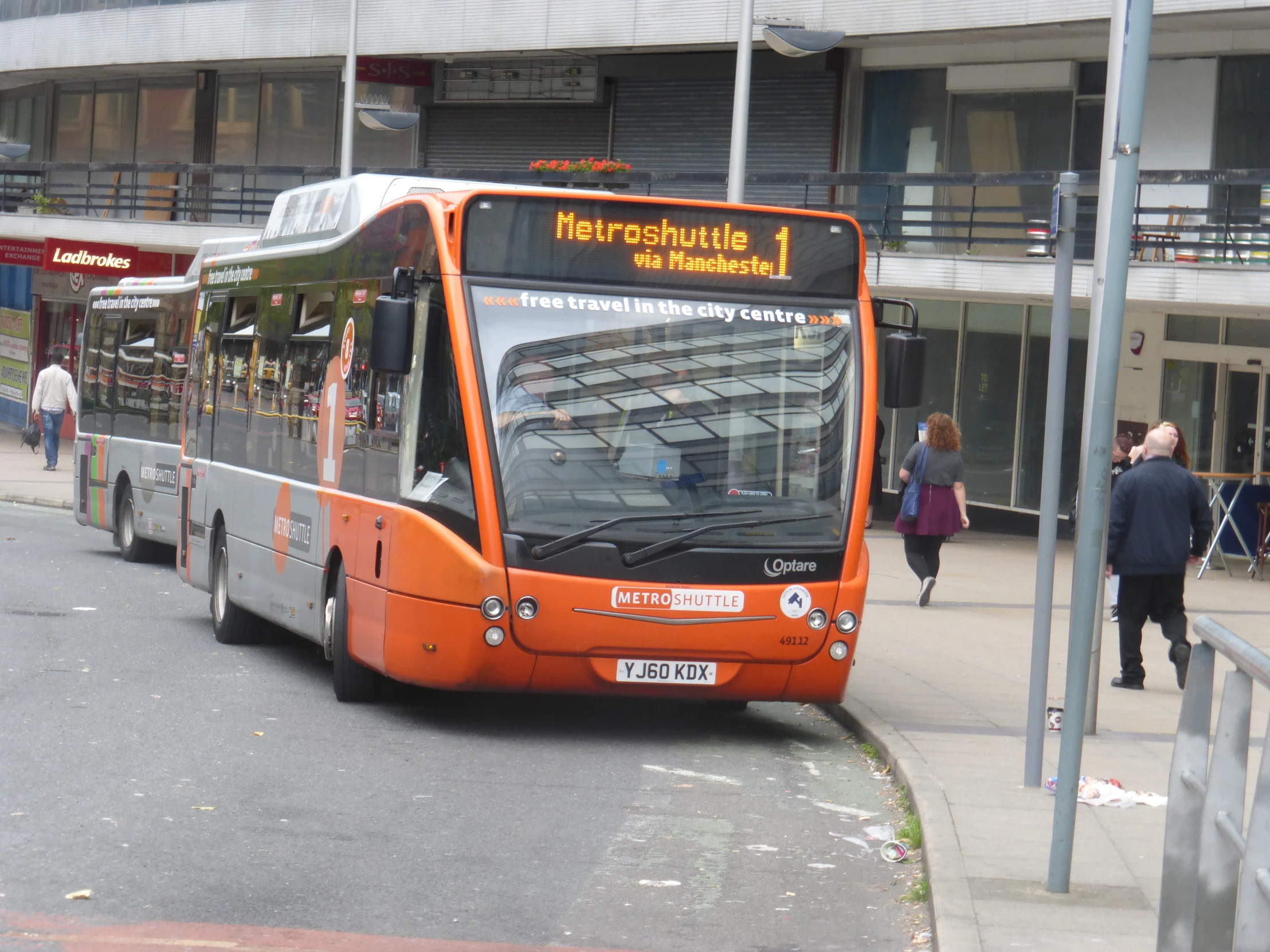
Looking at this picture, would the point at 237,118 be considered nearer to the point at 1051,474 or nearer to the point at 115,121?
the point at 115,121

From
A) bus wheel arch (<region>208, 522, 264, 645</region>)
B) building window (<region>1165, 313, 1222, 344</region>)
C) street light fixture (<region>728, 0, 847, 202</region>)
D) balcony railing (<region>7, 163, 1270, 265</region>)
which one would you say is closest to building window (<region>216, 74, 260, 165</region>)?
balcony railing (<region>7, 163, 1270, 265</region>)

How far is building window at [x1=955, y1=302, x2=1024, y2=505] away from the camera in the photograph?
85.5ft

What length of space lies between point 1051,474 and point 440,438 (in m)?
3.14

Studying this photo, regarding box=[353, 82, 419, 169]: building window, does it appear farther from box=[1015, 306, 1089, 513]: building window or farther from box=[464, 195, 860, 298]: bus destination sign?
box=[464, 195, 860, 298]: bus destination sign

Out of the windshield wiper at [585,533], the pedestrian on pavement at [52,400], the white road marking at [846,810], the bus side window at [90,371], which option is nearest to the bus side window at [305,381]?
the windshield wiper at [585,533]

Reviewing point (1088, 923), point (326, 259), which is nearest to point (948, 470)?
point (326, 259)

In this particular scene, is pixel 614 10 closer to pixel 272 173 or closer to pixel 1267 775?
pixel 272 173

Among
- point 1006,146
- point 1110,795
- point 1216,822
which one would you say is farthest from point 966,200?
point 1216,822

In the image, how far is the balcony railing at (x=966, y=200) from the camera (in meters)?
21.6

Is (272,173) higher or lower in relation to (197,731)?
higher

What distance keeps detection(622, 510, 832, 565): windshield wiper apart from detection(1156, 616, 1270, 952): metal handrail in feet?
16.2

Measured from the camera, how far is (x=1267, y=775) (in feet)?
11.1

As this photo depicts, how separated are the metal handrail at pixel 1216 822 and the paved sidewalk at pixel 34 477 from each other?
20234 millimetres

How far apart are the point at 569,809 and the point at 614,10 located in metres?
22.2
